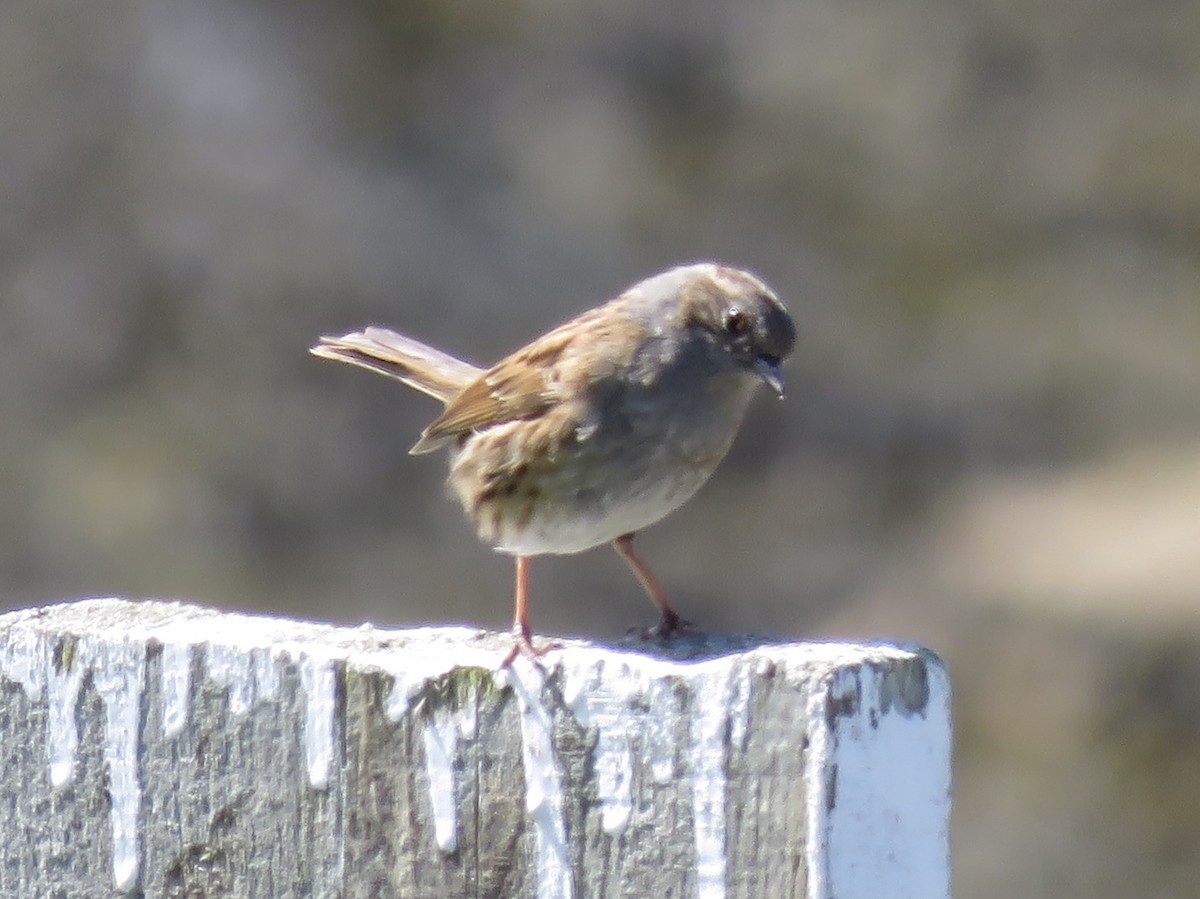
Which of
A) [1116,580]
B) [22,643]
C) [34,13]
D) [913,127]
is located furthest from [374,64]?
[22,643]

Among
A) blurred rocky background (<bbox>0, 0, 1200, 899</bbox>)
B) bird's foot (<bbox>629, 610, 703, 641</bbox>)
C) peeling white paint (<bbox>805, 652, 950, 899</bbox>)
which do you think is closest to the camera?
peeling white paint (<bbox>805, 652, 950, 899</bbox>)

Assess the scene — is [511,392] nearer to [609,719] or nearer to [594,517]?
[594,517]

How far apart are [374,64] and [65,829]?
6.85 m

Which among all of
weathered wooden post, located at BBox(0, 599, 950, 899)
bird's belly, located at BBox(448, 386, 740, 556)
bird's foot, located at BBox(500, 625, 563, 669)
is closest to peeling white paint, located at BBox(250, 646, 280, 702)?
weathered wooden post, located at BBox(0, 599, 950, 899)

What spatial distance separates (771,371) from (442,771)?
1721mm

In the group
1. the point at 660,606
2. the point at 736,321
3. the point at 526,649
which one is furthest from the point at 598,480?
the point at 526,649

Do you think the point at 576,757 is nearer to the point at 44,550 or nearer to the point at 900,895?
the point at 900,895

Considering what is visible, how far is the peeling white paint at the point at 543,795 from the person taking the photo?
1943mm

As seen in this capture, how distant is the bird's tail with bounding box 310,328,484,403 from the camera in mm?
4422

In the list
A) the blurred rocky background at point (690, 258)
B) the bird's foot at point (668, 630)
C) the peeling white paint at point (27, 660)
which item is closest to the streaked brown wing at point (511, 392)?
the bird's foot at point (668, 630)

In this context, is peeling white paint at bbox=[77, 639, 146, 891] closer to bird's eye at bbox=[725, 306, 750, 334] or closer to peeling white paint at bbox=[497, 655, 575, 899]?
peeling white paint at bbox=[497, 655, 575, 899]

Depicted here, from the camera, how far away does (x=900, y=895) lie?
186 centimetres

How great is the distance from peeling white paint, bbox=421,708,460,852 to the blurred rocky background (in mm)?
5581

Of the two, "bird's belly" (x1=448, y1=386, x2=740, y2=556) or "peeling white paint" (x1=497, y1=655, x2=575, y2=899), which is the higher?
"bird's belly" (x1=448, y1=386, x2=740, y2=556)
